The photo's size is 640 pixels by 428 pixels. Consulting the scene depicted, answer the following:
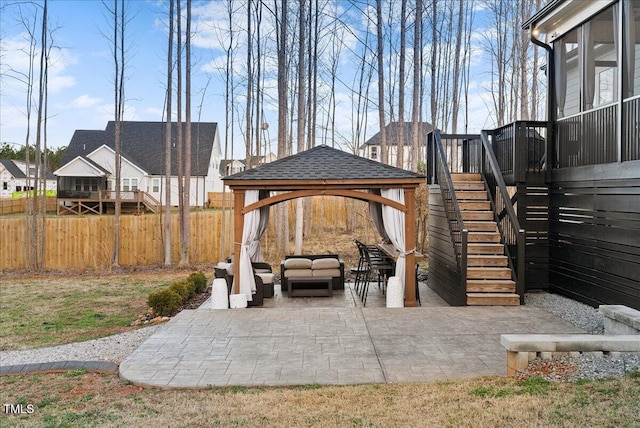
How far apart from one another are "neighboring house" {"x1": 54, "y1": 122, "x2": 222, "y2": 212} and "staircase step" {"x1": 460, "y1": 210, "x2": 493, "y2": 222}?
1841 cm

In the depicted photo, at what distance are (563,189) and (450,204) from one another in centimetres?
201

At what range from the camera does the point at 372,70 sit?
67.2ft

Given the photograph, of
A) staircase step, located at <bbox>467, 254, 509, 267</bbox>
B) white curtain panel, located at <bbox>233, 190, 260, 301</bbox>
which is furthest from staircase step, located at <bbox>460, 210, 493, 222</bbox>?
white curtain panel, located at <bbox>233, 190, 260, 301</bbox>

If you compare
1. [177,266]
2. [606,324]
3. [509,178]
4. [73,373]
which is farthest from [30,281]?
[606,324]

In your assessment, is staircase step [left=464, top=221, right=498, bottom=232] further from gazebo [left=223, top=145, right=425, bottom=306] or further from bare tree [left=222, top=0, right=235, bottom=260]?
bare tree [left=222, top=0, right=235, bottom=260]

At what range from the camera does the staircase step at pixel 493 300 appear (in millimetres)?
7688

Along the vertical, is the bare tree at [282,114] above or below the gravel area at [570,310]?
above

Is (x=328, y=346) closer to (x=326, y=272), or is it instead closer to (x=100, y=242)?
(x=326, y=272)

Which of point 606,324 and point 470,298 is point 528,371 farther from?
point 470,298

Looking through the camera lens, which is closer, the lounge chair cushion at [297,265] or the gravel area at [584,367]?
the gravel area at [584,367]

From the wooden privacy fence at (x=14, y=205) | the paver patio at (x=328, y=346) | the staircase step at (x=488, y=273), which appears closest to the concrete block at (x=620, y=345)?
the paver patio at (x=328, y=346)

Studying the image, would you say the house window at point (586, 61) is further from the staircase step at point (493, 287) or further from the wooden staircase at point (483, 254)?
the staircase step at point (493, 287)

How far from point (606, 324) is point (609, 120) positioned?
3464mm

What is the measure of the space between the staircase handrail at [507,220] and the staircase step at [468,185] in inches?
5.8
